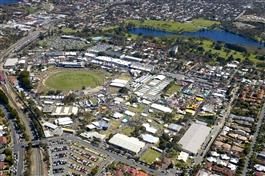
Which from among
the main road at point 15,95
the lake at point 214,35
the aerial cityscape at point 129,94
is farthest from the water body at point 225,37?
the main road at point 15,95

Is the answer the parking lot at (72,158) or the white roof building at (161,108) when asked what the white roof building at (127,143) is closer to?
the parking lot at (72,158)

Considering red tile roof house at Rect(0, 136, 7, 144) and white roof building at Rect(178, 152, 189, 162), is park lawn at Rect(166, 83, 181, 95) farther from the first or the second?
red tile roof house at Rect(0, 136, 7, 144)

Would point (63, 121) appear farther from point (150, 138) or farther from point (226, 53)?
point (226, 53)

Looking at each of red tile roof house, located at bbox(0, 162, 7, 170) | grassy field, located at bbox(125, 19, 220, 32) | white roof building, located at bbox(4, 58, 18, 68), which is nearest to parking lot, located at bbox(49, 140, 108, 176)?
red tile roof house, located at bbox(0, 162, 7, 170)

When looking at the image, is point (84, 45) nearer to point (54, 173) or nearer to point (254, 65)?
point (254, 65)

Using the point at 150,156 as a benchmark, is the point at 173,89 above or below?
above

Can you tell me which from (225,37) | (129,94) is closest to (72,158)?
(129,94)
